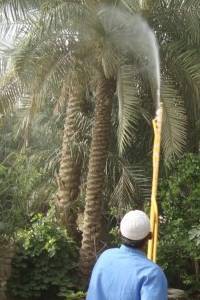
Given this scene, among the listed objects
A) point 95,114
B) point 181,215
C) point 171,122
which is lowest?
point 181,215

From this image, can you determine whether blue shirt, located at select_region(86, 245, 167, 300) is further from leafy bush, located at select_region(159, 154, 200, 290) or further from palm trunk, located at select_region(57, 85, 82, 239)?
palm trunk, located at select_region(57, 85, 82, 239)

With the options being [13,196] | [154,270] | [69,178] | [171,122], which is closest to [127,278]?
[154,270]

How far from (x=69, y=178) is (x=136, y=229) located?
322 inches

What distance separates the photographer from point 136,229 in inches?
129

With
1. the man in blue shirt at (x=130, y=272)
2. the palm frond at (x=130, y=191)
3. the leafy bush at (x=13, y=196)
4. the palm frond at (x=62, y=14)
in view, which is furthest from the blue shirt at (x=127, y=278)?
the palm frond at (x=130, y=191)

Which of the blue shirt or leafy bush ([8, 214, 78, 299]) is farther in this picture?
leafy bush ([8, 214, 78, 299])

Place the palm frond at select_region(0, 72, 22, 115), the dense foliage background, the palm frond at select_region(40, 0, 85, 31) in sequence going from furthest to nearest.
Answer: the palm frond at select_region(0, 72, 22, 115) → the dense foliage background → the palm frond at select_region(40, 0, 85, 31)

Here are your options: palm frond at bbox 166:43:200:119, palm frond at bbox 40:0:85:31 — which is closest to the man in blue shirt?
palm frond at bbox 40:0:85:31

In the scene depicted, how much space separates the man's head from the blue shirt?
0.05 meters

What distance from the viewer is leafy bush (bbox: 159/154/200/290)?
1077cm

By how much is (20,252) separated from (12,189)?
126 centimetres

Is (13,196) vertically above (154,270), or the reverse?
(154,270)

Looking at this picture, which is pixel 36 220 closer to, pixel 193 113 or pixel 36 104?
pixel 36 104

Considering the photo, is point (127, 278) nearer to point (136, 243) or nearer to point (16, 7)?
point (136, 243)
